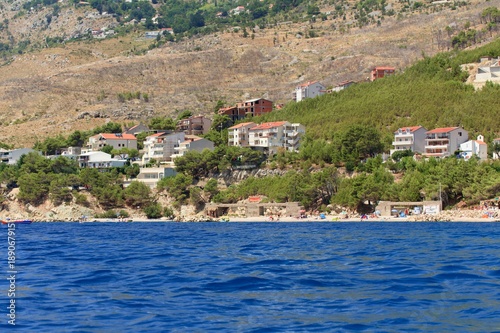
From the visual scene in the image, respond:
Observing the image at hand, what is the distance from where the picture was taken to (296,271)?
108 feet

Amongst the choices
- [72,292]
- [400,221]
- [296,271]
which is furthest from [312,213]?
[72,292]

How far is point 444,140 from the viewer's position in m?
95.7

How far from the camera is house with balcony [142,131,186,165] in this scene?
376ft

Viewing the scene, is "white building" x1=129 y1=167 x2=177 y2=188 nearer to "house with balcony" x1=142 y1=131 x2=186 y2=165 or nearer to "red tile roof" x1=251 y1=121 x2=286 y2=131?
"house with balcony" x1=142 y1=131 x2=186 y2=165

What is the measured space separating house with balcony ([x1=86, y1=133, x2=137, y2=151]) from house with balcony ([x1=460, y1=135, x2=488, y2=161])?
169 feet

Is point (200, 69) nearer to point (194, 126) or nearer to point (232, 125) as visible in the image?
point (194, 126)

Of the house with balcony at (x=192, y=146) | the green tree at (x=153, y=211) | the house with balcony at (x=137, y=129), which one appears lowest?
the green tree at (x=153, y=211)

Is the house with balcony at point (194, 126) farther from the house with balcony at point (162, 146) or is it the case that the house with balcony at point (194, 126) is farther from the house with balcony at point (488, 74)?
the house with balcony at point (488, 74)

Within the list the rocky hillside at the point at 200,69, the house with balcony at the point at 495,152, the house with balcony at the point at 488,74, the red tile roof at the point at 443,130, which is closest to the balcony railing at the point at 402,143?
the red tile roof at the point at 443,130

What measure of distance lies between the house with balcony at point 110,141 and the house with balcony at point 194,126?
8733mm

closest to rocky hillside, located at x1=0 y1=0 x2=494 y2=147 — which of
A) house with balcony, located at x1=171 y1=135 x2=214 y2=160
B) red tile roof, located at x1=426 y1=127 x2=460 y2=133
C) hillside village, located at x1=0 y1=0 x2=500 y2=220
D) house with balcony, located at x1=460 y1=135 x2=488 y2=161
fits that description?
hillside village, located at x1=0 y1=0 x2=500 y2=220

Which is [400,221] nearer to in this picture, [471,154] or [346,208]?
[346,208]

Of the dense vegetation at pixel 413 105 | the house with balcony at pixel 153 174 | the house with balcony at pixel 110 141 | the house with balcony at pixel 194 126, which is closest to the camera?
the dense vegetation at pixel 413 105

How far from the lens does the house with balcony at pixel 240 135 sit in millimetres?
115881
